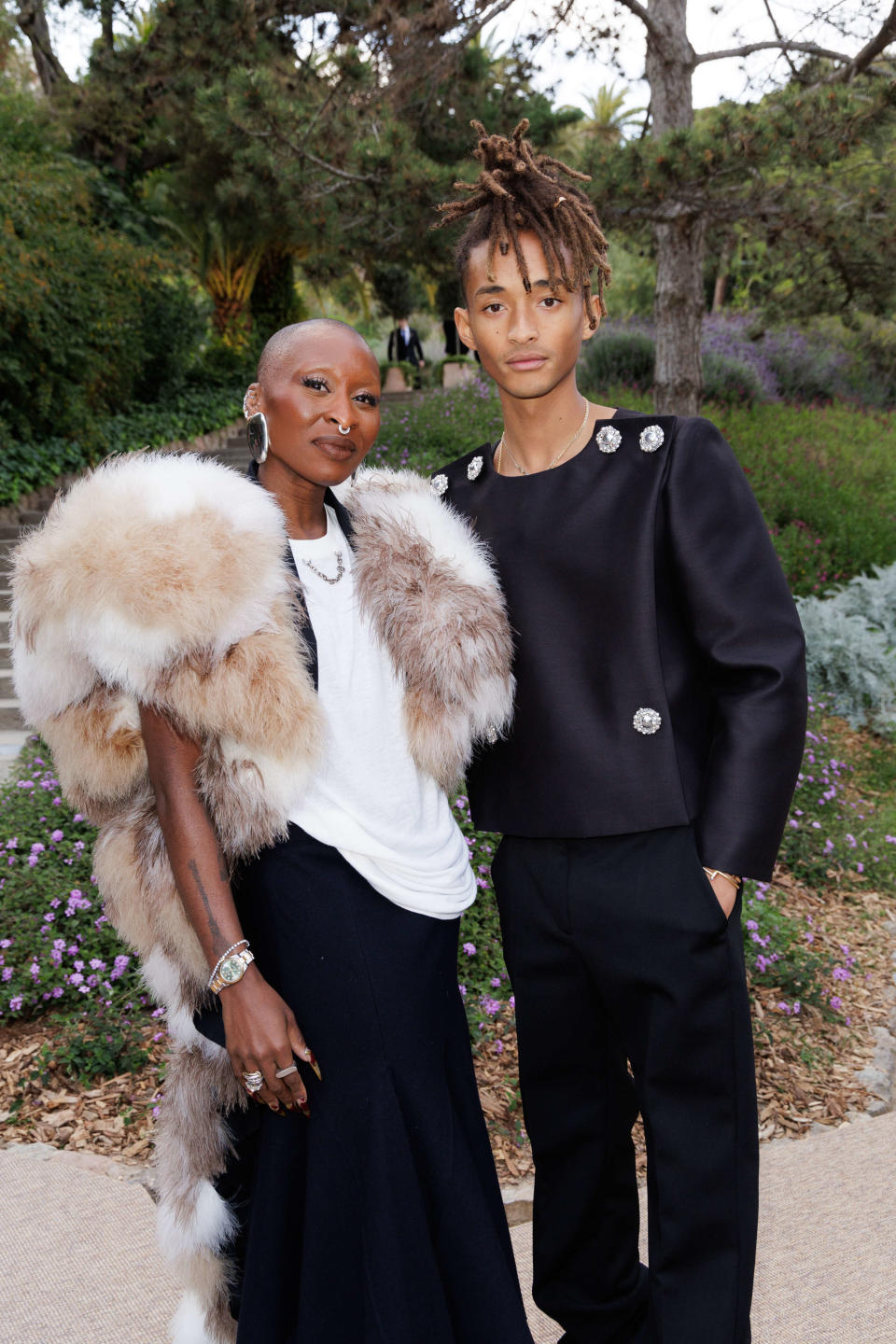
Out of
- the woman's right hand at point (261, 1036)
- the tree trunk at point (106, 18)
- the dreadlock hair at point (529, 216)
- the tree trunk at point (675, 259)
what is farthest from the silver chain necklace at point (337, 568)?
the tree trunk at point (106, 18)

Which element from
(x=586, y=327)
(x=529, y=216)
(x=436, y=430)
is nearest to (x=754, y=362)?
(x=436, y=430)

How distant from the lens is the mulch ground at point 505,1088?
3.24 metres

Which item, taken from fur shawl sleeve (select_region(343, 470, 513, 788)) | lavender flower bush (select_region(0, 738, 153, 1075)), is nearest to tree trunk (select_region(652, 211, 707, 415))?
lavender flower bush (select_region(0, 738, 153, 1075))

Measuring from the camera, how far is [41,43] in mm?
15109

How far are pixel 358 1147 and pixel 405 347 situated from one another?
2341 cm

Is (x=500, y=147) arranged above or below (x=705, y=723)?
above

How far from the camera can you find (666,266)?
7.96m

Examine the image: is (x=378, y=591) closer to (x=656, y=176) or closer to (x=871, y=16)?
(x=656, y=176)

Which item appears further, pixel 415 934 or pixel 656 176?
pixel 656 176

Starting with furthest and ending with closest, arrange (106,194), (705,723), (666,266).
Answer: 1. (106,194)
2. (666,266)
3. (705,723)

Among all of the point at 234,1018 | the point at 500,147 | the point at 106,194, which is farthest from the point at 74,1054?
the point at 106,194

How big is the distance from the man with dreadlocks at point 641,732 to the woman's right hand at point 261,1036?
1.87ft

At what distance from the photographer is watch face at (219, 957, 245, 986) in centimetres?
165

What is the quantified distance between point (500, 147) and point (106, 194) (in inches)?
617
